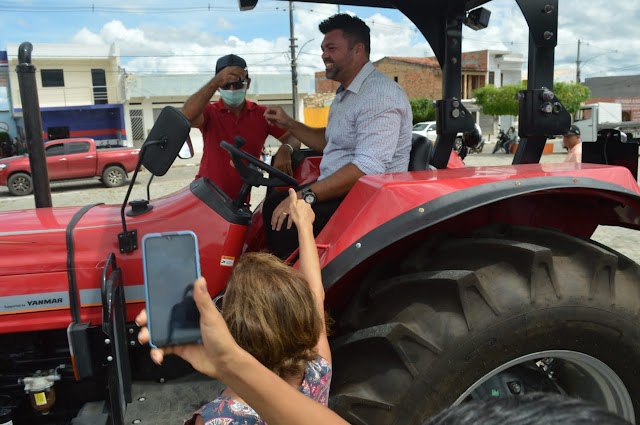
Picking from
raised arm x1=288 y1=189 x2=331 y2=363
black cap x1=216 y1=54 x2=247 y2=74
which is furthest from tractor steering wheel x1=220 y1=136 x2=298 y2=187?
black cap x1=216 y1=54 x2=247 y2=74

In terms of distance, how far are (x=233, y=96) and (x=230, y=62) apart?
31 cm

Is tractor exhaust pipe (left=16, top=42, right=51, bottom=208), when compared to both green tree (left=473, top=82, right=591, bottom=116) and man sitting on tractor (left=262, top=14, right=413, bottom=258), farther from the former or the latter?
green tree (left=473, top=82, right=591, bottom=116)

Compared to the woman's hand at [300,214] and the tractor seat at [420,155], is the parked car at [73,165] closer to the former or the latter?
the tractor seat at [420,155]

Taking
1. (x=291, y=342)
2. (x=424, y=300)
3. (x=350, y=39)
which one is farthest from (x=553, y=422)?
(x=350, y=39)

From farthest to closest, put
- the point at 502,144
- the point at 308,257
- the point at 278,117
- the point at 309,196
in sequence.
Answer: the point at 502,144
the point at 278,117
the point at 309,196
the point at 308,257

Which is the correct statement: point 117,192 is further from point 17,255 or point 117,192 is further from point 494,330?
point 494,330

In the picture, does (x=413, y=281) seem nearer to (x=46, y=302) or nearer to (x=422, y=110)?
(x=46, y=302)

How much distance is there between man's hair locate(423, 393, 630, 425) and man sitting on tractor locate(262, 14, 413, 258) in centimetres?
172

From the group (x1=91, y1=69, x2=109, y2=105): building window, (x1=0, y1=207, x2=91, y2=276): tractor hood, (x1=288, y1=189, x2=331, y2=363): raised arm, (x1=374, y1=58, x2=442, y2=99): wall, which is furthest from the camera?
(x1=374, y1=58, x2=442, y2=99): wall

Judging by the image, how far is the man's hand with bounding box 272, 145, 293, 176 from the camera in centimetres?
321

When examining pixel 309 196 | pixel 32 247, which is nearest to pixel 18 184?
pixel 32 247

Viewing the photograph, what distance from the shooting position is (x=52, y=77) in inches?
1342

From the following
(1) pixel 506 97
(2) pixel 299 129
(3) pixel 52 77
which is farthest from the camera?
(3) pixel 52 77

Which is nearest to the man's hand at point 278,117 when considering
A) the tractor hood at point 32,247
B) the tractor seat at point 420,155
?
the tractor seat at point 420,155
